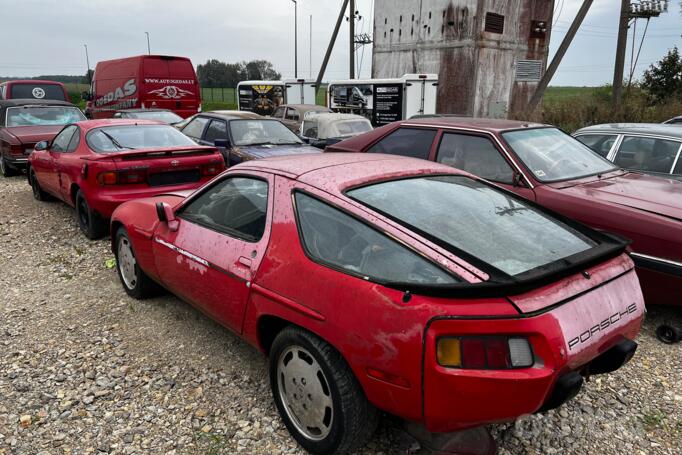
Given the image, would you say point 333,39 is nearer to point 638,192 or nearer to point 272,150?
point 272,150

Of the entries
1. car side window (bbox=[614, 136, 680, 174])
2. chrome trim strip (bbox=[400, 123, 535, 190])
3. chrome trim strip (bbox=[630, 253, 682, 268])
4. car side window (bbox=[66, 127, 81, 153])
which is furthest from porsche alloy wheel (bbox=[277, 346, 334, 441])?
car side window (bbox=[66, 127, 81, 153])

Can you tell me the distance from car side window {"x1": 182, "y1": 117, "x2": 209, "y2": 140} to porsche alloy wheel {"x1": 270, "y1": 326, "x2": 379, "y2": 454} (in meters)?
7.44

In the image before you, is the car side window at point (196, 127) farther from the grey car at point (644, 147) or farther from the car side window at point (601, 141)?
the grey car at point (644, 147)

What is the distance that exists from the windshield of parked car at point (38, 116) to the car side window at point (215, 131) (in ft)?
11.9

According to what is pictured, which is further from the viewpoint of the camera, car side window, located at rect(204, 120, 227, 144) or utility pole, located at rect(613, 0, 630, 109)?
utility pole, located at rect(613, 0, 630, 109)

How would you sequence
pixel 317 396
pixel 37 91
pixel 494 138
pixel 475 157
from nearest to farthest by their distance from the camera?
pixel 317 396 → pixel 494 138 → pixel 475 157 → pixel 37 91

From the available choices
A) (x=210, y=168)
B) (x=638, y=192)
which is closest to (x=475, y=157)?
(x=638, y=192)

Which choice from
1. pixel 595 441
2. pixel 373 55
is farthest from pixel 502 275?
pixel 373 55

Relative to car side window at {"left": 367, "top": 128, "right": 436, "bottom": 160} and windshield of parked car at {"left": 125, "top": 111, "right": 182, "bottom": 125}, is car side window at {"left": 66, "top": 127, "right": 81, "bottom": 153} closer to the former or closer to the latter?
car side window at {"left": 367, "top": 128, "right": 436, "bottom": 160}

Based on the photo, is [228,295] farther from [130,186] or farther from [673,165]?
[673,165]

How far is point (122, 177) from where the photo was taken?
18.2 ft

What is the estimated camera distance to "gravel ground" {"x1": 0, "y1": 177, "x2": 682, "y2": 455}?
8.49ft

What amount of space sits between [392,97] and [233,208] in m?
14.8

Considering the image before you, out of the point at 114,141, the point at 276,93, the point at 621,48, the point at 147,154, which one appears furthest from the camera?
the point at 276,93
